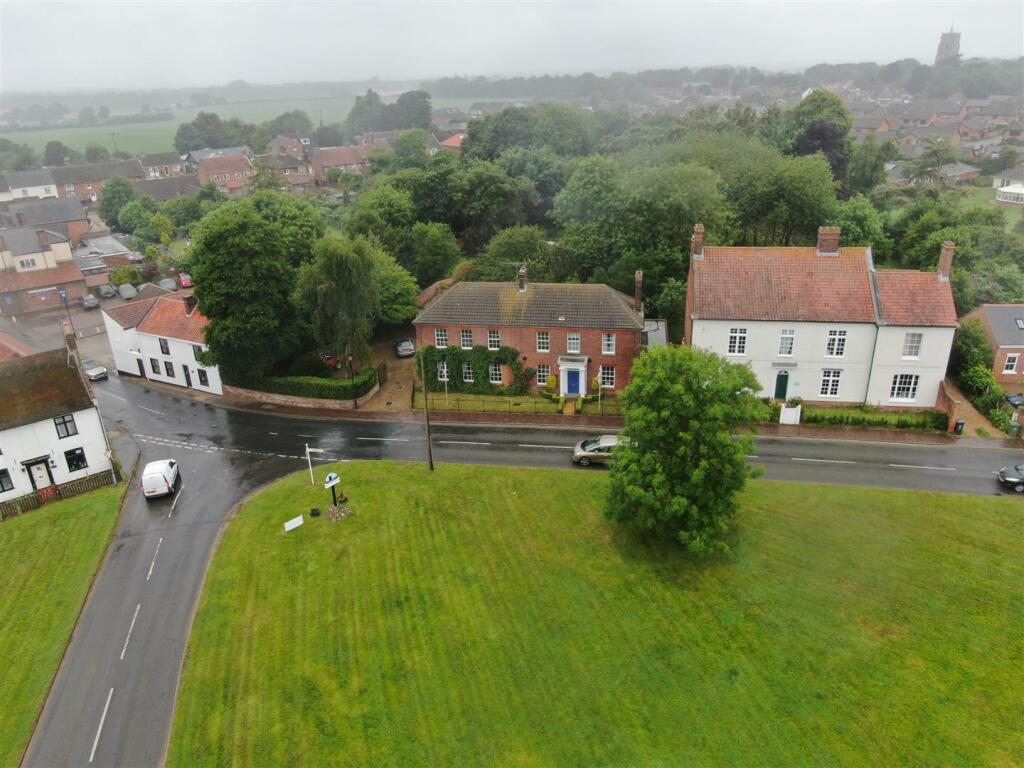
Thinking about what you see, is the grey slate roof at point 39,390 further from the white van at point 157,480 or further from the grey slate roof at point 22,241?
the grey slate roof at point 22,241

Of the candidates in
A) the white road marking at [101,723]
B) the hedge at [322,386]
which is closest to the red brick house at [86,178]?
the hedge at [322,386]

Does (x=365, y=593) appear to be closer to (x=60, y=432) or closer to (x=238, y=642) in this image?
(x=238, y=642)

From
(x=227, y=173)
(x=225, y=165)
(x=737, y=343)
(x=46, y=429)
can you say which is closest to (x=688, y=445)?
(x=737, y=343)

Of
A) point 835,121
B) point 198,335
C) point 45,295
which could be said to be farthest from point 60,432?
point 835,121

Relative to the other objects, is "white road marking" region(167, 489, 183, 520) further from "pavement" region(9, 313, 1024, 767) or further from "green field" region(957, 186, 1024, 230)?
"green field" region(957, 186, 1024, 230)

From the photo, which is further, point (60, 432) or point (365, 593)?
point (60, 432)

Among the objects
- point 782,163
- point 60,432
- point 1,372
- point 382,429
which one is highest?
point 782,163
